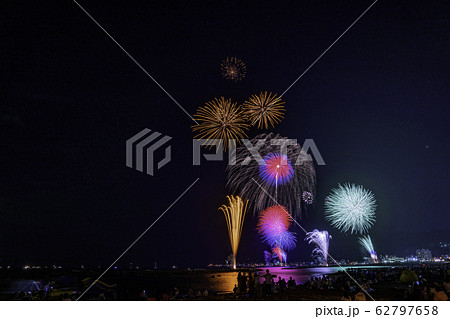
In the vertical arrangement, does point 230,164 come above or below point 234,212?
above

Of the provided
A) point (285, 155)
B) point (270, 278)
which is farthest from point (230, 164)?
point (270, 278)

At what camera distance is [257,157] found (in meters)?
32.3

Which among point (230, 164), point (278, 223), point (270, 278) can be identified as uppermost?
point (230, 164)

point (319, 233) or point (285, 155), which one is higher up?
point (285, 155)
